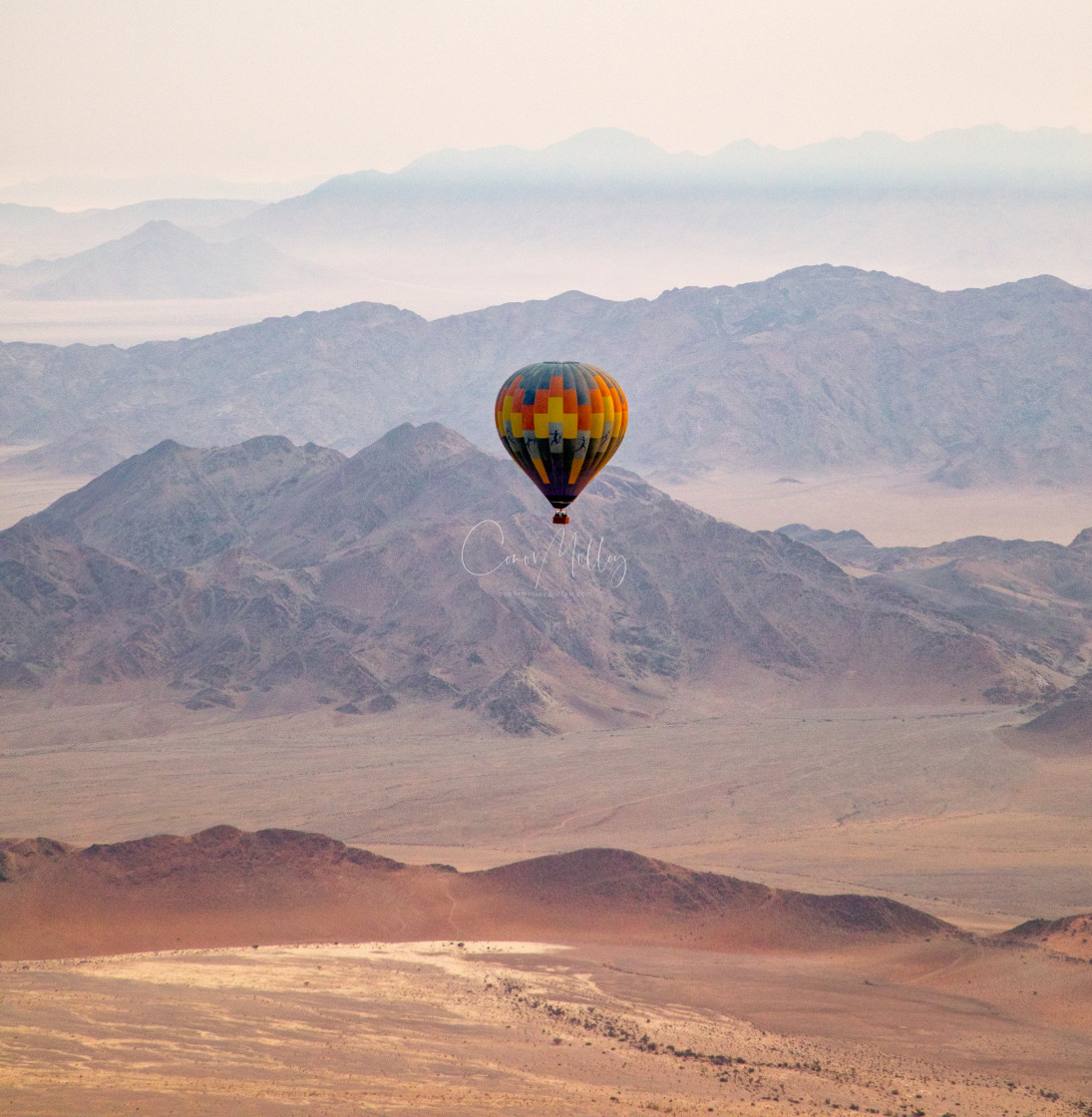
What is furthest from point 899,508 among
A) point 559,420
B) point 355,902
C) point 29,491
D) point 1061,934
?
point 355,902

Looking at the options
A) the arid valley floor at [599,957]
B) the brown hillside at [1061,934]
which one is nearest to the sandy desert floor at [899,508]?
the arid valley floor at [599,957]

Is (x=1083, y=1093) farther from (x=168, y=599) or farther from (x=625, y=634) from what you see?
(x=168, y=599)

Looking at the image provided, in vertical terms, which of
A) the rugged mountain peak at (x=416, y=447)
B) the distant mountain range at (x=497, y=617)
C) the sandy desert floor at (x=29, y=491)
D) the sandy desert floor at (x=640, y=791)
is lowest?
the sandy desert floor at (x=640, y=791)

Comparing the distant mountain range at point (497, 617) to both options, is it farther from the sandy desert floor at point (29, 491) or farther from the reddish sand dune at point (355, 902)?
the sandy desert floor at point (29, 491)

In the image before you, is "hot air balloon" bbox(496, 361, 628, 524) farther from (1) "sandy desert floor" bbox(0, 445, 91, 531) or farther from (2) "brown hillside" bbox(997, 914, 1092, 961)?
(1) "sandy desert floor" bbox(0, 445, 91, 531)

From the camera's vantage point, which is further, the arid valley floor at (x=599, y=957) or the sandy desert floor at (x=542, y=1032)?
the arid valley floor at (x=599, y=957)

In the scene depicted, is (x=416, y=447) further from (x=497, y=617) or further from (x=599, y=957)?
(x=599, y=957)
